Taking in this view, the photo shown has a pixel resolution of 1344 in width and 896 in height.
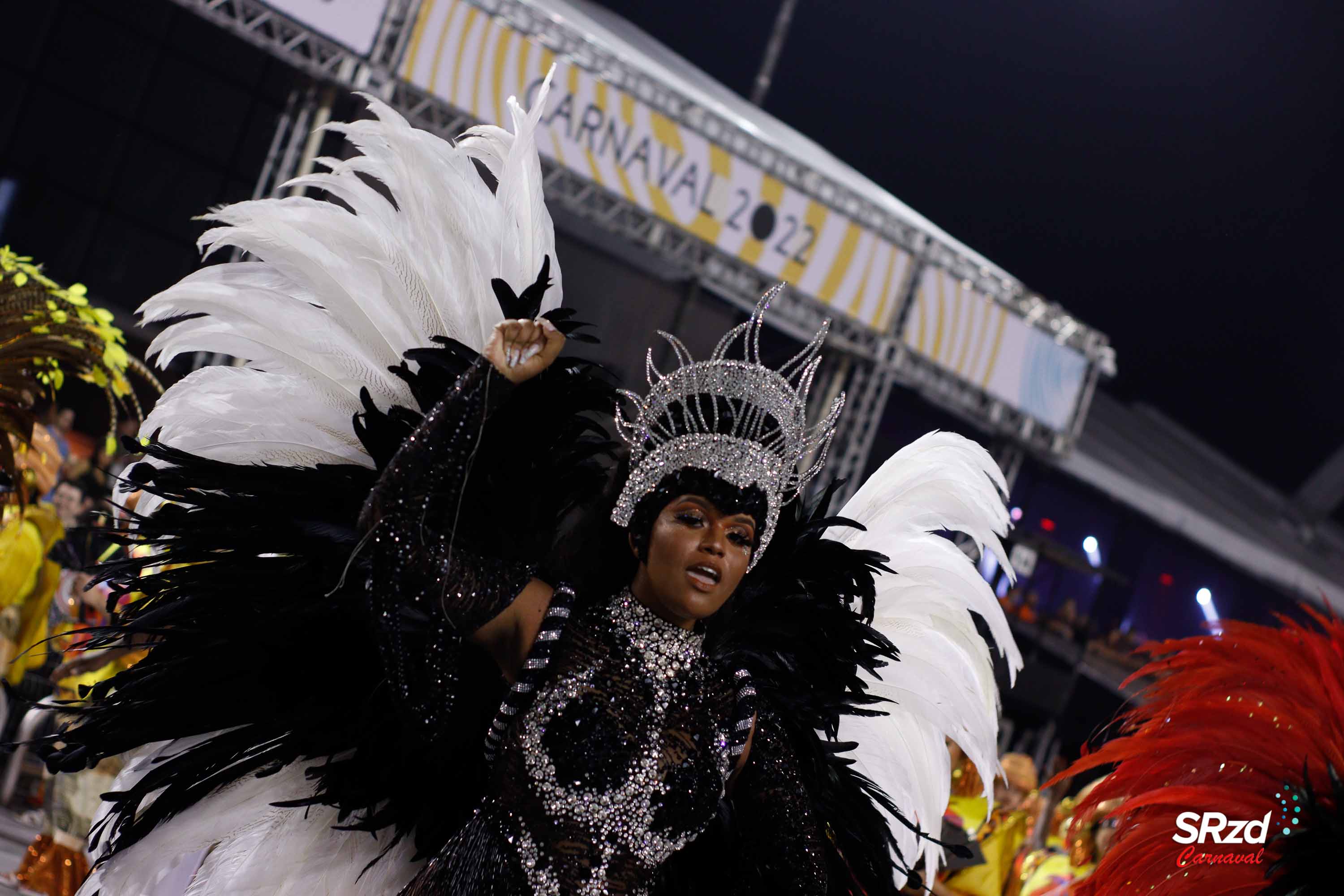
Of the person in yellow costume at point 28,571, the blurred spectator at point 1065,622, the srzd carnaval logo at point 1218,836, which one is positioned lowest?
the person in yellow costume at point 28,571

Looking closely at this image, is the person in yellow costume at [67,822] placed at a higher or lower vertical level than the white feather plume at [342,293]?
lower

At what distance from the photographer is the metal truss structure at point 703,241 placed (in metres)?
7.22

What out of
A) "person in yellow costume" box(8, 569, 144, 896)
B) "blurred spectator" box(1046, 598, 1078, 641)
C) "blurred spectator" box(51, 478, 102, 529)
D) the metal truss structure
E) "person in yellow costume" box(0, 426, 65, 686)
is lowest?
"person in yellow costume" box(8, 569, 144, 896)

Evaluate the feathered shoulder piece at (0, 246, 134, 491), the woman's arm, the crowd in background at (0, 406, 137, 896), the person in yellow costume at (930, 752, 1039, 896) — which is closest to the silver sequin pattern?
the woman's arm

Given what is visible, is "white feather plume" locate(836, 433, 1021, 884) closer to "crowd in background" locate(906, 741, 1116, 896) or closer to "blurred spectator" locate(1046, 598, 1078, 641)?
"crowd in background" locate(906, 741, 1116, 896)

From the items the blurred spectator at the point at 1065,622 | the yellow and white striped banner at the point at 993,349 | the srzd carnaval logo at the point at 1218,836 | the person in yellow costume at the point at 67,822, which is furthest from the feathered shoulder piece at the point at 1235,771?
the blurred spectator at the point at 1065,622

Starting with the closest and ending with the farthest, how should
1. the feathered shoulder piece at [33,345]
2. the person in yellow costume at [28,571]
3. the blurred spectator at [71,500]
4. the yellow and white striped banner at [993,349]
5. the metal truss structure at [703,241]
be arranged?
the feathered shoulder piece at [33,345], the person in yellow costume at [28,571], the blurred spectator at [71,500], the metal truss structure at [703,241], the yellow and white striped banner at [993,349]

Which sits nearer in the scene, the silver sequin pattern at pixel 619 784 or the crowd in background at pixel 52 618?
the silver sequin pattern at pixel 619 784

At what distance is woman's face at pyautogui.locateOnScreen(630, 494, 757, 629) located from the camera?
2.33 meters

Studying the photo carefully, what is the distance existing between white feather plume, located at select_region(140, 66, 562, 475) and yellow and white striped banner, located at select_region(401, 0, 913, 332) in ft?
16.9

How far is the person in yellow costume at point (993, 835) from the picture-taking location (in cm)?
532

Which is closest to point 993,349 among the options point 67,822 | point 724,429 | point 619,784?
point 67,822

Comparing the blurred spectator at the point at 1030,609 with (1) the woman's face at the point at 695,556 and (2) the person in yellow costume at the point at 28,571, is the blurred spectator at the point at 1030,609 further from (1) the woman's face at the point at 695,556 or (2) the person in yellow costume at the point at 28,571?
(1) the woman's face at the point at 695,556

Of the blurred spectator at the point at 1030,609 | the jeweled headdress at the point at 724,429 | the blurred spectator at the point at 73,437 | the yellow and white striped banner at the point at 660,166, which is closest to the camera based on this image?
the jeweled headdress at the point at 724,429
